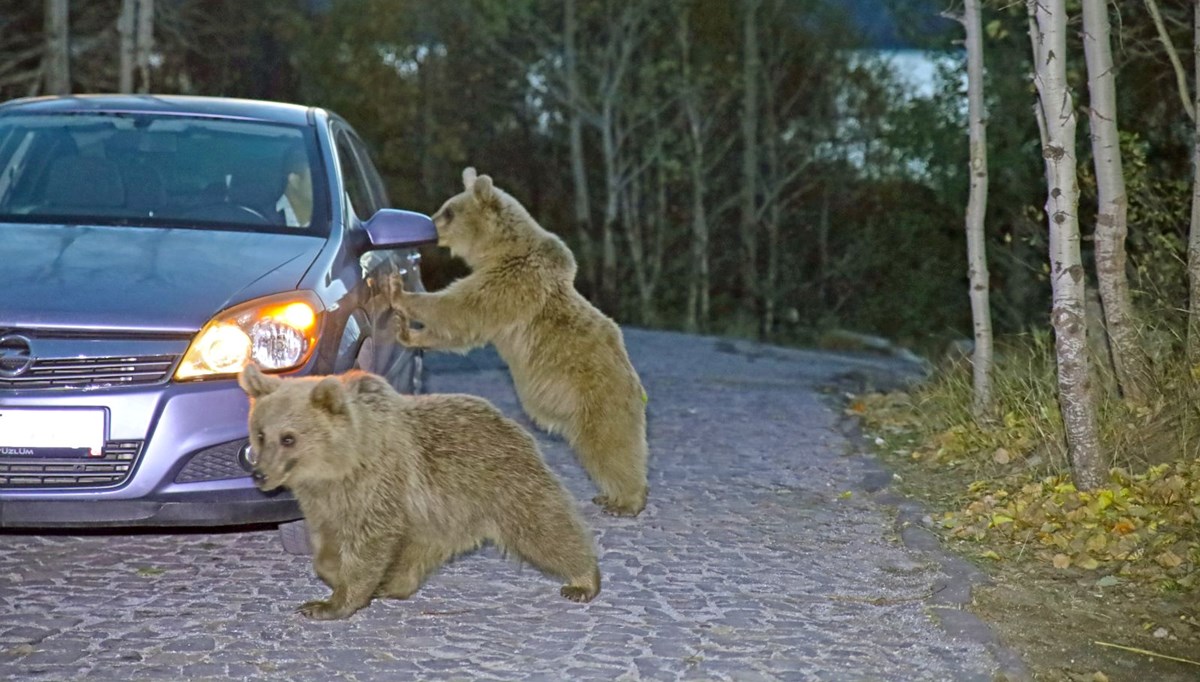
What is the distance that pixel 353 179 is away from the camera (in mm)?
8680

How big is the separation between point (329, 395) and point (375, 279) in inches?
82.7

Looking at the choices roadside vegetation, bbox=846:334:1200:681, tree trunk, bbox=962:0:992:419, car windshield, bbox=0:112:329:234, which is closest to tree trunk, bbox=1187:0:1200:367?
roadside vegetation, bbox=846:334:1200:681

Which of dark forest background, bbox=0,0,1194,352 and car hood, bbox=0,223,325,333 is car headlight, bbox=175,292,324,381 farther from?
dark forest background, bbox=0,0,1194,352

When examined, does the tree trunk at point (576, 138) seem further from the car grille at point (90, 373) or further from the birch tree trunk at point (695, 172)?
the car grille at point (90, 373)

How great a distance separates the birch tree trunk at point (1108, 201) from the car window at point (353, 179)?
13.1 feet

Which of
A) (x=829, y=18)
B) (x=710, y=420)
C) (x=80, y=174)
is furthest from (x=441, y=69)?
(x=80, y=174)

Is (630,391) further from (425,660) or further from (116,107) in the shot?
(116,107)

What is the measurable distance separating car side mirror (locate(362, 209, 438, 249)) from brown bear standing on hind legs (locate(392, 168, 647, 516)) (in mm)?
294

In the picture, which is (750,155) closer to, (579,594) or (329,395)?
(579,594)

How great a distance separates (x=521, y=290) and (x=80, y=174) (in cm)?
226

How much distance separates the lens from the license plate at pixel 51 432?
6035 mm

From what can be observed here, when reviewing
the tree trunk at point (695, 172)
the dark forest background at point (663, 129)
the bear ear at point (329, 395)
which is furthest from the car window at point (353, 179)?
the tree trunk at point (695, 172)

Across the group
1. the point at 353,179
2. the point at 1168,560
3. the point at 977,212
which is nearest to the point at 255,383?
the point at 353,179

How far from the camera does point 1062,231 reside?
7.85 metres
